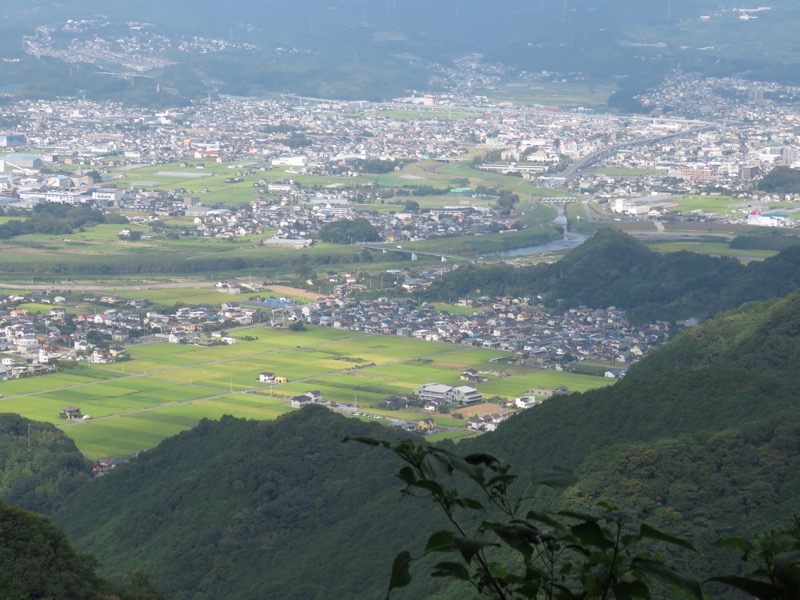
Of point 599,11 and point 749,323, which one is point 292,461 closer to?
point 749,323

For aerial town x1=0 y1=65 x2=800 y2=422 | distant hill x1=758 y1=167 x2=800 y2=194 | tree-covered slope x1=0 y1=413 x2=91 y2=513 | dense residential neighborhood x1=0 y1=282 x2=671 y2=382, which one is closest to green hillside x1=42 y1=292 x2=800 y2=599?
tree-covered slope x1=0 y1=413 x2=91 y2=513

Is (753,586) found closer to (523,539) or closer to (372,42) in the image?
(523,539)

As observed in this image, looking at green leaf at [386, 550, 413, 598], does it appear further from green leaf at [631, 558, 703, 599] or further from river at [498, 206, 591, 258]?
river at [498, 206, 591, 258]

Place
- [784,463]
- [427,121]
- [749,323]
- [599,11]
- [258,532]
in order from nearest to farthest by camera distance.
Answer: [784,463] < [258,532] < [749,323] < [427,121] < [599,11]

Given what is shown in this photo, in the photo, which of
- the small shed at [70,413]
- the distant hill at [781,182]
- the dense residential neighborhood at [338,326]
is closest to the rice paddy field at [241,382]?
the small shed at [70,413]

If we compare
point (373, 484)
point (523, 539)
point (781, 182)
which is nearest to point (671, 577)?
point (523, 539)

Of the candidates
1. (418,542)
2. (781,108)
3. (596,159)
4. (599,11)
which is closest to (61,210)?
(596,159)
